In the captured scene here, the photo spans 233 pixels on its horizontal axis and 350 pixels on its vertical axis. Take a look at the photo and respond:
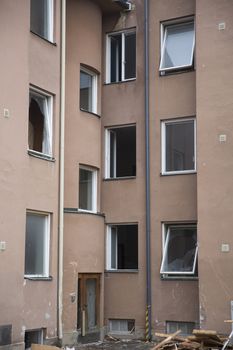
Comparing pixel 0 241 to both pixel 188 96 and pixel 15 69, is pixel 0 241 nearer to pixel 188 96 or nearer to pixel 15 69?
pixel 15 69

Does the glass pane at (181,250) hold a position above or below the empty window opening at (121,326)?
above

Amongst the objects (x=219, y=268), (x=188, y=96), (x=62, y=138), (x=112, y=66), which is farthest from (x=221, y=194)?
(x=112, y=66)

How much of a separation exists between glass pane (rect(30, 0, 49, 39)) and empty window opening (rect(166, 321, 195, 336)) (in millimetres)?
8089

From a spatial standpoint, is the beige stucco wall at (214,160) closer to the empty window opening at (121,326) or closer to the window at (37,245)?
the empty window opening at (121,326)

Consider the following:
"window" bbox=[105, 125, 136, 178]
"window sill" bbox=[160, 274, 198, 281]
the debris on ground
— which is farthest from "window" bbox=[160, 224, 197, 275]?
the debris on ground

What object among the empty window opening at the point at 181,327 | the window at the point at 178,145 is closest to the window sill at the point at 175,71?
the window at the point at 178,145

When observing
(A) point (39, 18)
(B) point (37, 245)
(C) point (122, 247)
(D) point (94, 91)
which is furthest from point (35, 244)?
(A) point (39, 18)

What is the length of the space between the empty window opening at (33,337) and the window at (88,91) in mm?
6207

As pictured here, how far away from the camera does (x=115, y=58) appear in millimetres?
18891

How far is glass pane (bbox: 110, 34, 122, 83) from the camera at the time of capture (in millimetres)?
18641

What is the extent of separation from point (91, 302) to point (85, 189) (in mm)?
3069

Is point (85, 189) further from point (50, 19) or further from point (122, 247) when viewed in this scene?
point (50, 19)

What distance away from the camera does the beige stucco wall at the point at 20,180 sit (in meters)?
13.6

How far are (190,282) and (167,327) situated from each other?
4.46 ft
